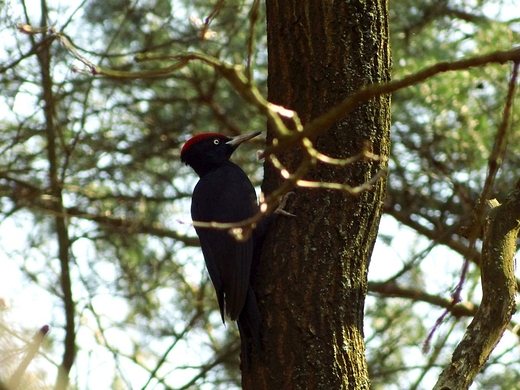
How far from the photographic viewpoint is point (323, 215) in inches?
120

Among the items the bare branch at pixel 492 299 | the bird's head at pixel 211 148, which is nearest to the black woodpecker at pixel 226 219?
the bird's head at pixel 211 148

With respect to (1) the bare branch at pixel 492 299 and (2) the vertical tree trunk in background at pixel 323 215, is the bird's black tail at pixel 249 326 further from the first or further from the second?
(1) the bare branch at pixel 492 299

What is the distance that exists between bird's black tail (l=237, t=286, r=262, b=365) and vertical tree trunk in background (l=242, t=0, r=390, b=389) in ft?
0.14

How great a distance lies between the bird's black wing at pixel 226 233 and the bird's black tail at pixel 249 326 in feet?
0.18

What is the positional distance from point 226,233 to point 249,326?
85cm

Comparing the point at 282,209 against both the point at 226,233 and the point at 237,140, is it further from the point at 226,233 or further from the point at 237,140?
the point at 237,140

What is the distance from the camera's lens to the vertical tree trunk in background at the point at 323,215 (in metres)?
2.86

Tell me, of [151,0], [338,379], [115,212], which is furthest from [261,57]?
[338,379]

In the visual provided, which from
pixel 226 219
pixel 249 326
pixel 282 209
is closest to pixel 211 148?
pixel 226 219

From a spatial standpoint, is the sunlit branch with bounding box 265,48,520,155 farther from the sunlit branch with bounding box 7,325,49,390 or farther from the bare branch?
the bare branch

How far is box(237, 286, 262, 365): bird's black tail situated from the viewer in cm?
303

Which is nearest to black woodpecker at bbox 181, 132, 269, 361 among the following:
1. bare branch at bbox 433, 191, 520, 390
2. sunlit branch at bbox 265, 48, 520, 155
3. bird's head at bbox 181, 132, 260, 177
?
bird's head at bbox 181, 132, 260, 177

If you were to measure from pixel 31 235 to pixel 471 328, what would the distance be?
469 cm

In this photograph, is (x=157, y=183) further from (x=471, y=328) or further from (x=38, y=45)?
(x=471, y=328)
